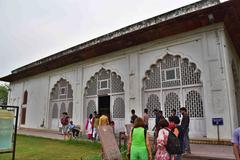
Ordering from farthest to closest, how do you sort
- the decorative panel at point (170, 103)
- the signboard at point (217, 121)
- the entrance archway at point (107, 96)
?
the entrance archway at point (107, 96) < the decorative panel at point (170, 103) < the signboard at point (217, 121)

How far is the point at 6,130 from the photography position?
4922 mm

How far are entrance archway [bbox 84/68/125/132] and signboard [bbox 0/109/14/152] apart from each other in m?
6.21

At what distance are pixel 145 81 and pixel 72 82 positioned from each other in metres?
5.33

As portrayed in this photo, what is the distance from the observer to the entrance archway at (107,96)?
10758 millimetres

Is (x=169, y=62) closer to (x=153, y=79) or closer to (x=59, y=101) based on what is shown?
(x=153, y=79)

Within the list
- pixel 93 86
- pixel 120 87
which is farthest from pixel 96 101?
pixel 120 87

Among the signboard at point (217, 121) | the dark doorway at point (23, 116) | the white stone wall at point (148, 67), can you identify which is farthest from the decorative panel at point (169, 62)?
the dark doorway at point (23, 116)

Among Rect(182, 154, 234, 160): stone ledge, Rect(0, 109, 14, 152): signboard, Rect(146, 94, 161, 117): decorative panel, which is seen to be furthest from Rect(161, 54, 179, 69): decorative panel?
Rect(0, 109, 14, 152): signboard

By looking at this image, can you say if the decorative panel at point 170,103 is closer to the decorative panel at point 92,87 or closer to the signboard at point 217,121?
the signboard at point 217,121

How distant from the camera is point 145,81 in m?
9.98

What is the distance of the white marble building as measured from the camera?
7.85 metres

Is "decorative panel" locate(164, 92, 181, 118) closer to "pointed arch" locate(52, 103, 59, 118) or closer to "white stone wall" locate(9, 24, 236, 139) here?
"white stone wall" locate(9, 24, 236, 139)

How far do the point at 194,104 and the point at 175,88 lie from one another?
1.03 meters

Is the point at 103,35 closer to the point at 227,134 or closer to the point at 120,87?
the point at 120,87
